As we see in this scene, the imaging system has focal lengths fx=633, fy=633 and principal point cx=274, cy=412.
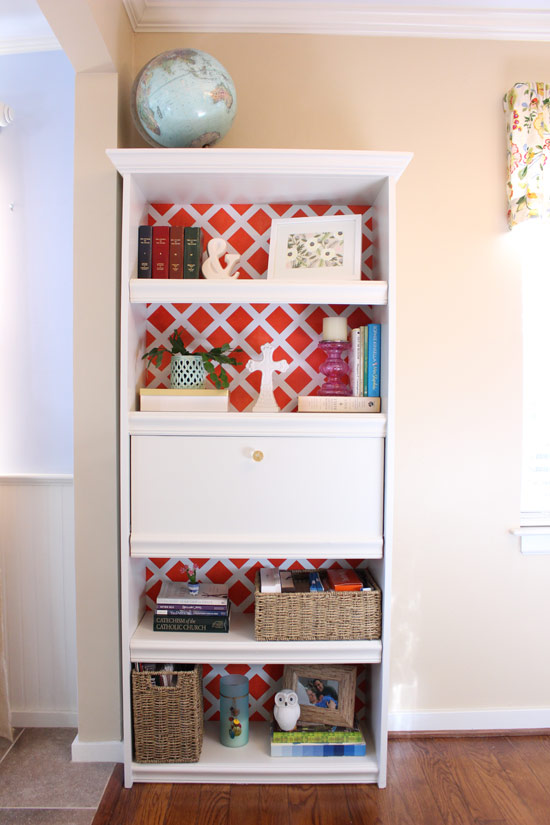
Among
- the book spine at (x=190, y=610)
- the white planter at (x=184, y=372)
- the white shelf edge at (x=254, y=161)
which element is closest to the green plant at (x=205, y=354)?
the white planter at (x=184, y=372)

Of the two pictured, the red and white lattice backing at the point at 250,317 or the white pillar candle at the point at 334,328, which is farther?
the red and white lattice backing at the point at 250,317

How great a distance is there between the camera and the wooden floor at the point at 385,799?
6.24 ft

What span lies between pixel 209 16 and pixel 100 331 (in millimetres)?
1168

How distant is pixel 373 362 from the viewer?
2.06 meters

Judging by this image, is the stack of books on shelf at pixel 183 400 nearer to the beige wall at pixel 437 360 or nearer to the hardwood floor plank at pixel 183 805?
the beige wall at pixel 437 360

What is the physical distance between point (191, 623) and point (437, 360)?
1.26 metres

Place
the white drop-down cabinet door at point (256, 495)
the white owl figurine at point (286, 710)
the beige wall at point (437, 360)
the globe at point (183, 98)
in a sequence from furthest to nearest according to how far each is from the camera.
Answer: the beige wall at point (437, 360), the white owl figurine at point (286, 710), the white drop-down cabinet door at point (256, 495), the globe at point (183, 98)

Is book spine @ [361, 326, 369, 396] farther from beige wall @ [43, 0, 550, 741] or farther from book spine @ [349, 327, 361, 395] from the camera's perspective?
beige wall @ [43, 0, 550, 741]

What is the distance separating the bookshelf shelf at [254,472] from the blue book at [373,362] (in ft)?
0.09

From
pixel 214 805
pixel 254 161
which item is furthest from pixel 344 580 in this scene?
pixel 254 161

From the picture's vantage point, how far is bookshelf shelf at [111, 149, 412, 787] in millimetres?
1968

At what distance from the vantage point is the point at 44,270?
7.82 feet

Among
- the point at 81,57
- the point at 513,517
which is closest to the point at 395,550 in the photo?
the point at 513,517

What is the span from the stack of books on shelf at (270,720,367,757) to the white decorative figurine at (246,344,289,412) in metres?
1.09
